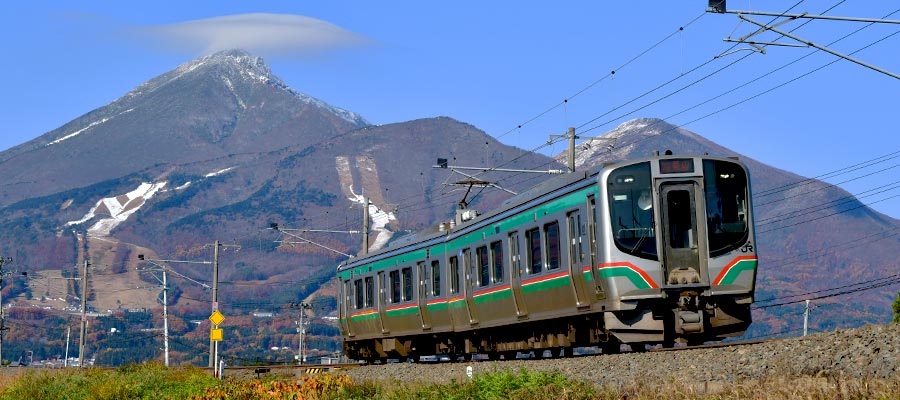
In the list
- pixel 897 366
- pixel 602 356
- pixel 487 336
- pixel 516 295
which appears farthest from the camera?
pixel 487 336

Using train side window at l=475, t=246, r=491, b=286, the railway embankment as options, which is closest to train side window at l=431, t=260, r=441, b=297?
train side window at l=475, t=246, r=491, b=286

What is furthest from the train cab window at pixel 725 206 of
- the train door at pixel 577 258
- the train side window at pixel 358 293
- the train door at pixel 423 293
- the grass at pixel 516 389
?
the train side window at pixel 358 293

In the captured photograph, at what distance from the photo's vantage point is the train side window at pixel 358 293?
41.5 metres

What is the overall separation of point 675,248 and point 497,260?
709 centimetres

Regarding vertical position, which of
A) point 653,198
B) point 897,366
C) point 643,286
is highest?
point 653,198

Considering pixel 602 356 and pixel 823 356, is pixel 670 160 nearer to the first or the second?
pixel 602 356

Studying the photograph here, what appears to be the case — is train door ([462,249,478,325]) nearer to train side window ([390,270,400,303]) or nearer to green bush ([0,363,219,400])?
train side window ([390,270,400,303])

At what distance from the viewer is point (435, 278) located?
34.4 metres

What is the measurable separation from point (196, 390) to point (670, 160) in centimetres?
1271

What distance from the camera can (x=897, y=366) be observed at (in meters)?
14.7

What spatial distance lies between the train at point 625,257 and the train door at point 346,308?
44.3 feet

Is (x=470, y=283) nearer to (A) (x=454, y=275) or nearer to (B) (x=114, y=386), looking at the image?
(A) (x=454, y=275)

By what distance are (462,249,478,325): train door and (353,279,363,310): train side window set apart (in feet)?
33.4

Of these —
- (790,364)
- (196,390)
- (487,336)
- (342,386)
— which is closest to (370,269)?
(487,336)
